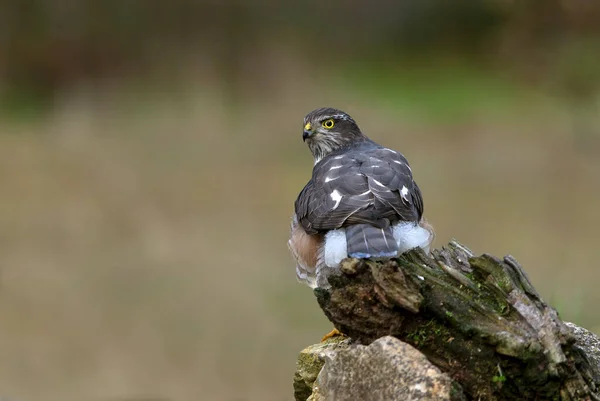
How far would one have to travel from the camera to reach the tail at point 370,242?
3.45m

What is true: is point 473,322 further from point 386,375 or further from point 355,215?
point 355,215

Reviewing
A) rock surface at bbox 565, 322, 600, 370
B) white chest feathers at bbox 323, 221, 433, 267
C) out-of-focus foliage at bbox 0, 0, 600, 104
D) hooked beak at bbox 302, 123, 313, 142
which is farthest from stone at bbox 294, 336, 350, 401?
out-of-focus foliage at bbox 0, 0, 600, 104

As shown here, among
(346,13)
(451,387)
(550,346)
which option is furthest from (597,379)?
(346,13)

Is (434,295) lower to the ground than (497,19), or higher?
lower

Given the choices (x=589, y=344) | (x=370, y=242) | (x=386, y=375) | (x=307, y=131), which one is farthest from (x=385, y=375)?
(x=307, y=131)

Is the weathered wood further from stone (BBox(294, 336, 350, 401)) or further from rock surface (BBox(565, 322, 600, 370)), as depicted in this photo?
stone (BBox(294, 336, 350, 401))

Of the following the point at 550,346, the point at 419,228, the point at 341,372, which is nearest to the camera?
the point at 550,346

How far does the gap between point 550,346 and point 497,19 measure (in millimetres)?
12143

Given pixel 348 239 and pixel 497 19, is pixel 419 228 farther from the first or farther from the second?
pixel 497 19

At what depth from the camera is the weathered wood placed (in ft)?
9.02

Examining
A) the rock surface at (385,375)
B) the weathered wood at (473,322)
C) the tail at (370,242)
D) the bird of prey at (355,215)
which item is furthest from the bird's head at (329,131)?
the rock surface at (385,375)

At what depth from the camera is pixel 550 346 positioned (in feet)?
8.93

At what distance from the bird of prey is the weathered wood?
0.41 meters

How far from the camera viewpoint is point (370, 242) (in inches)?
139
